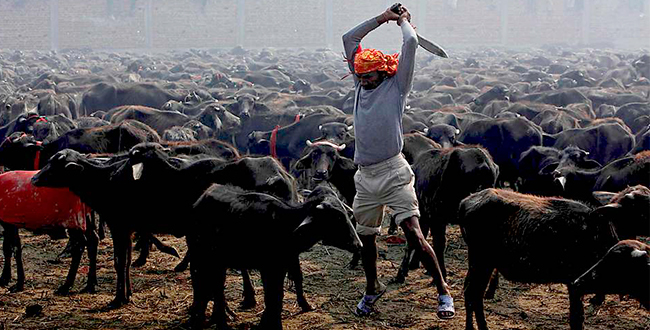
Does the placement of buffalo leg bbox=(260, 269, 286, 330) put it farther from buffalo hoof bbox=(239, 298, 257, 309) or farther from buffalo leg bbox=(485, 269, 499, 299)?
buffalo leg bbox=(485, 269, 499, 299)

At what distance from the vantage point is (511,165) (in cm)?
1246

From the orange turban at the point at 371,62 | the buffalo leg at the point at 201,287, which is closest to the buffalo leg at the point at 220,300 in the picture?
the buffalo leg at the point at 201,287

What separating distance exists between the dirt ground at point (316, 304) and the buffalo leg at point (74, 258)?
0.39 ft

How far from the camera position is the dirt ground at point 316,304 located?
617cm

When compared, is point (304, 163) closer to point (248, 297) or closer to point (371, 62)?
point (248, 297)

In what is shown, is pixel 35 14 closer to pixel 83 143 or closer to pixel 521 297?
pixel 83 143

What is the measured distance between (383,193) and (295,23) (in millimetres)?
74566

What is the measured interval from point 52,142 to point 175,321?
16.6ft

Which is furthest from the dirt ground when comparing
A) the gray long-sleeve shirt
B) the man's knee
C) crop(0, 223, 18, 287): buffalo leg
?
the gray long-sleeve shirt

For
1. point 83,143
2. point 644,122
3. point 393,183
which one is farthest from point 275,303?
point 644,122

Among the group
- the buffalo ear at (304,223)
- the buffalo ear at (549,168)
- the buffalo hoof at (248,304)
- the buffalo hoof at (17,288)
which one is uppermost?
the buffalo ear at (304,223)

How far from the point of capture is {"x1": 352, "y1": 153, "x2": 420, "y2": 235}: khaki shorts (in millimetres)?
5484

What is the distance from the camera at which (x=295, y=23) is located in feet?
257

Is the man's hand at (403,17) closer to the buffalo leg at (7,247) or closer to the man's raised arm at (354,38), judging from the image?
the man's raised arm at (354,38)
